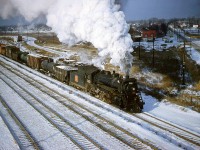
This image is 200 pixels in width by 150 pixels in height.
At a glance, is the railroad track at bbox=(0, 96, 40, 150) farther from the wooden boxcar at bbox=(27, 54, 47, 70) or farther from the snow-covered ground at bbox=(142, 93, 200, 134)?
the wooden boxcar at bbox=(27, 54, 47, 70)

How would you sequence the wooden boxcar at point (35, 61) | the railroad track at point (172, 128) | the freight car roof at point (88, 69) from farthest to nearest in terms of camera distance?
the wooden boxcar at point (35, 61)
the freight car roof at point (88, 69)
the railroad track at point (172, 128)

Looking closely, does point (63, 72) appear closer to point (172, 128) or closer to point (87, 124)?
point (87, 124)

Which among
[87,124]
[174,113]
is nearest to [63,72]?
[87,124]

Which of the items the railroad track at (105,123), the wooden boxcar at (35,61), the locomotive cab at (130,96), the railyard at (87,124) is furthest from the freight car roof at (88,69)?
the wooden boxcar at (35,61)

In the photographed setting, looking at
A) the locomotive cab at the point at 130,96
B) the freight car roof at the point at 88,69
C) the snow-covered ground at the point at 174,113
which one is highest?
the freight car roof at the point at 88,69

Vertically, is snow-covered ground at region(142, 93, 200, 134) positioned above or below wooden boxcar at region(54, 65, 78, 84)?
below

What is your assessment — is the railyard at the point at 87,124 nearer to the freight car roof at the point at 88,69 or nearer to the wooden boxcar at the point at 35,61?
the freight car roof at the point at 88,69

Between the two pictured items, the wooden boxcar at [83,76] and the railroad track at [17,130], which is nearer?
the railroad track at [17,130]

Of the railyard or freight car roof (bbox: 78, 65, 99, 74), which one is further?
freight car roof (bbox: 78, 65, 99, 74)

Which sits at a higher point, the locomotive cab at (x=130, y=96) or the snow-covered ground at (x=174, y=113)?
the locomotive cab at (x=130, y=96)

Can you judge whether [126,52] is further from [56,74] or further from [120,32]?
[56,74]

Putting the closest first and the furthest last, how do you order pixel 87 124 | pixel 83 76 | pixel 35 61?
1. pixel 87 124
2. pixel 83 76
3. pixel 35 61

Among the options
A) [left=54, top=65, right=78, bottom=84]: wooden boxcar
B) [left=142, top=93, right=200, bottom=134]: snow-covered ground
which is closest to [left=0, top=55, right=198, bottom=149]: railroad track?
[left=142, top=93, right=200, bottom=134]: snow-covered ground

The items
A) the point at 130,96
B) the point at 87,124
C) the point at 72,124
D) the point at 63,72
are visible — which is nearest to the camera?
the point at 87,124
